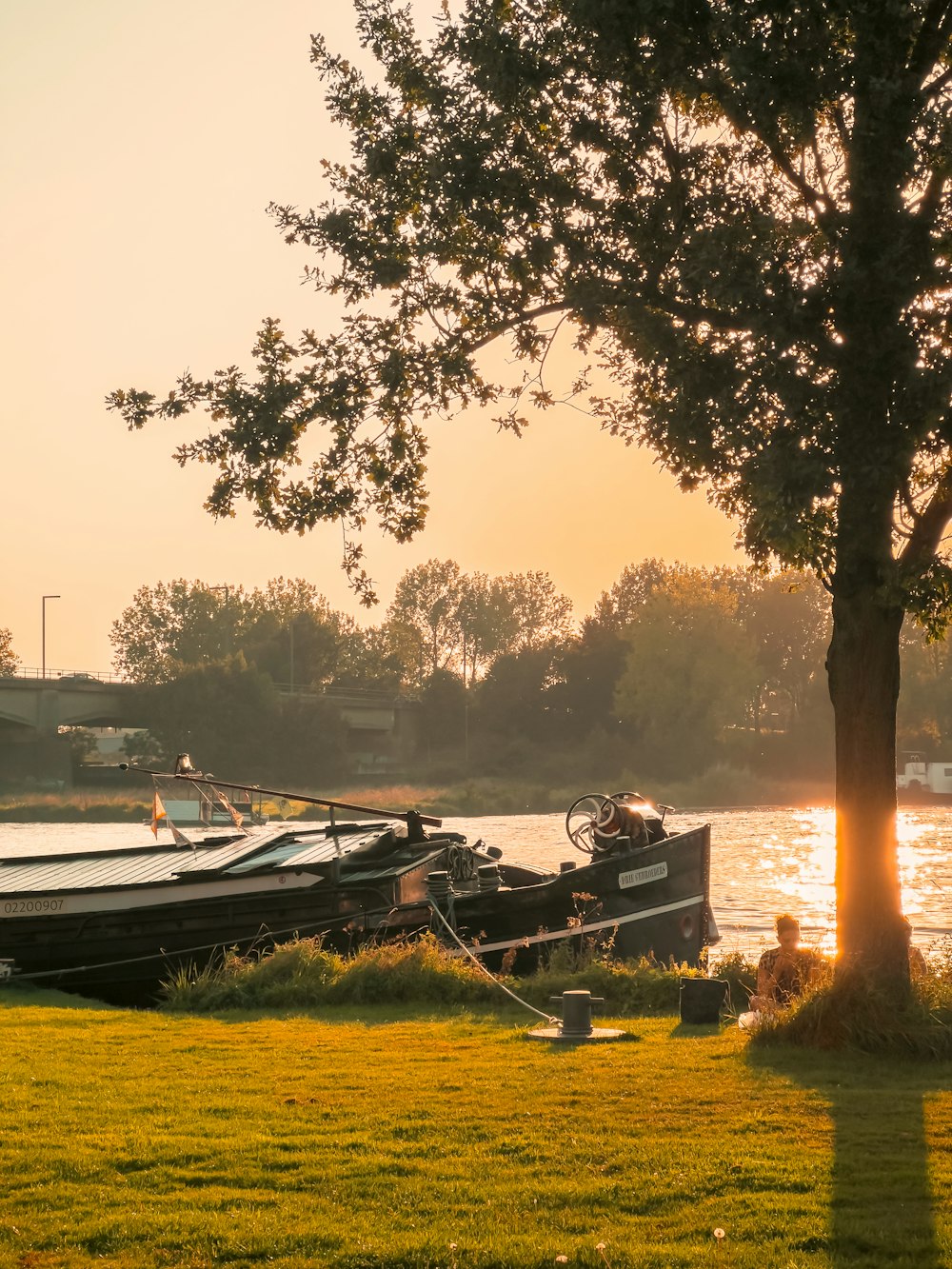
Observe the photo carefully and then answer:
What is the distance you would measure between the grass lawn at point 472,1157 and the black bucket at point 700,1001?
1.20m

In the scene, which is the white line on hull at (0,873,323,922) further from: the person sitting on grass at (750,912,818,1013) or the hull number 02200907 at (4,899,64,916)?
the person sitting on grass at (750,912,818,1013)

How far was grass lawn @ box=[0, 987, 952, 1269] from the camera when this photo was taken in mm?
6566

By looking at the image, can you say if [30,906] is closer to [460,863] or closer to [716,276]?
[460,863]

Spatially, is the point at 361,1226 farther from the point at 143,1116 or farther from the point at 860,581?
the point at 860,581

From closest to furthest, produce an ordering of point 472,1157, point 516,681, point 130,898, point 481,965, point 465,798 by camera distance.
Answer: point 472,1157 < point 481,965 < point 130,898 < point 465,798 < point 516,681

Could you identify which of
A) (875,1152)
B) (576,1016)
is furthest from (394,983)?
(875,1152)

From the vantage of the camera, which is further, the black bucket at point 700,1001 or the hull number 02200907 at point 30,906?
the hull number 02200907 at point 30,906

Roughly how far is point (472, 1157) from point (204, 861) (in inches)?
536

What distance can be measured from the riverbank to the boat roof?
54.9 m

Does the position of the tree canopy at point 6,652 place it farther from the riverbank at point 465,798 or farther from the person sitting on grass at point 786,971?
the person sitting on grass at point 786,971

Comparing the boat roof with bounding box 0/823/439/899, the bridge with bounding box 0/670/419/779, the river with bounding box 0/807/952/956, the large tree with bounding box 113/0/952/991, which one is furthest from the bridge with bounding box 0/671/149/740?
the large tree with bounding box 113/0/952/991

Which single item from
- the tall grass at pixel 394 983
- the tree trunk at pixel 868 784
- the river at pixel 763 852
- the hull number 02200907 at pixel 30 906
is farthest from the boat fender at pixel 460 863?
the tree trunk at pixel 868 784

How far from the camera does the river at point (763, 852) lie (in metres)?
32.2

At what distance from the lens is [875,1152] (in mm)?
8117
